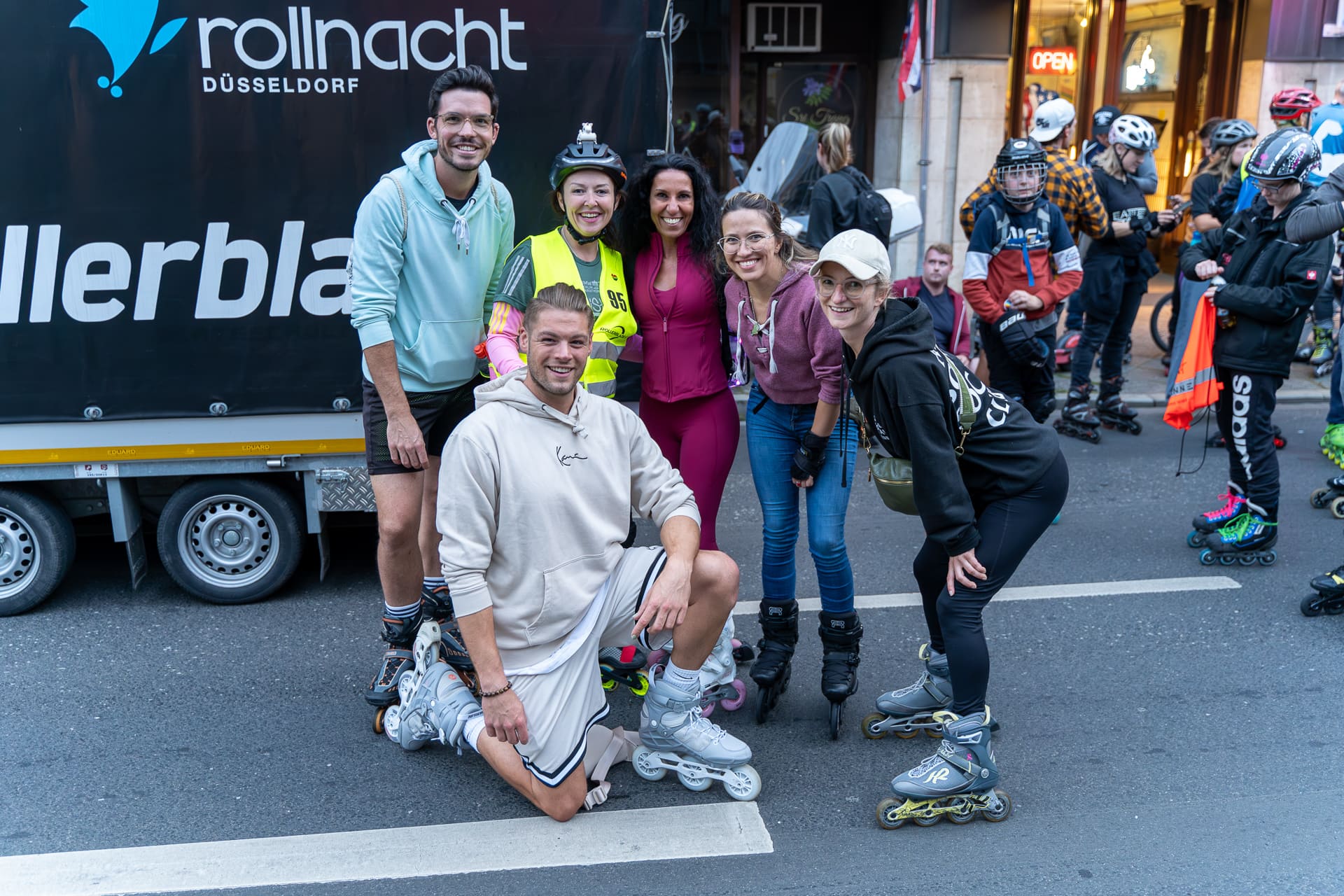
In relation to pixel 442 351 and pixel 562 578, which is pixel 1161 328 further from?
pixel 562 578

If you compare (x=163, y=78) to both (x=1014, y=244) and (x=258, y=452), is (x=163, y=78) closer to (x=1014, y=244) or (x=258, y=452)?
(x=258, y=452)

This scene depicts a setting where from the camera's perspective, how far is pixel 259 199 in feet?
16.1

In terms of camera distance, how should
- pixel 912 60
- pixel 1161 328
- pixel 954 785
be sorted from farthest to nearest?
pixel 1161 328
pixel 912 60
pixel 954 785

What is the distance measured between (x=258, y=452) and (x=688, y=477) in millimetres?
1965

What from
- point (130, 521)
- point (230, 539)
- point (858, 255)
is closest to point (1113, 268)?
point (858, 255)

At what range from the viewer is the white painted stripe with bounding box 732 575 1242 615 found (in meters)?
5.41

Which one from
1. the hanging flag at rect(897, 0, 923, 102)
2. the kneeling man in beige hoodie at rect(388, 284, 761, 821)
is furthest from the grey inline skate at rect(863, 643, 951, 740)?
the hanging flag at rect(897, 0, 923, 102)

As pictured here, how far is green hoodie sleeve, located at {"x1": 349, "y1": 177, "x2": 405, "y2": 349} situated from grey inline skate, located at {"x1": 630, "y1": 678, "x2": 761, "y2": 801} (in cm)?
162

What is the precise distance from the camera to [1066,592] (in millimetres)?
5504

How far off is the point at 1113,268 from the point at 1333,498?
231cm

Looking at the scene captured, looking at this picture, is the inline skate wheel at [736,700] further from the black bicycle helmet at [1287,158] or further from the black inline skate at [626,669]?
the black bicycle helmet at [1287,158]

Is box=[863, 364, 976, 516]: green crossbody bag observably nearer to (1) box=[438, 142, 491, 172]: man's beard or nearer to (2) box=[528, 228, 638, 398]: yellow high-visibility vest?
(2) box=[528, 228, 638, 398]: yellow high-visibility vest

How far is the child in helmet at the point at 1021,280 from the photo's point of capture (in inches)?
254

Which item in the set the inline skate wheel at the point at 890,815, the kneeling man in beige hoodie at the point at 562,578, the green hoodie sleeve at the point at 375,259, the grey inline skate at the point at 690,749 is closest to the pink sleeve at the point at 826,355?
the kneeling man in beige hoodie at the point at 562,578
